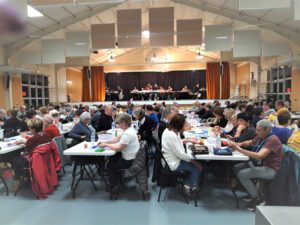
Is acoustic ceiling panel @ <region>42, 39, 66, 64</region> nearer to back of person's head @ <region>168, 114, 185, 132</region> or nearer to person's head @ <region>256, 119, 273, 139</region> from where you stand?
back of person's head @ <region>168, 114, 185, 132</region>

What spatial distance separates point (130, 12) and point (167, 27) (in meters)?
1.54

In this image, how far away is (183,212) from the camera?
280cm

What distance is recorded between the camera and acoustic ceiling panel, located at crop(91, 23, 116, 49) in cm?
939

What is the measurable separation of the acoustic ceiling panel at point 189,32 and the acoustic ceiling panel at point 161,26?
1.15ft

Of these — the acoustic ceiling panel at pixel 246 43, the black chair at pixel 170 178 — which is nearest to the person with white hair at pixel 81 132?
the black chair at pixel 170 178

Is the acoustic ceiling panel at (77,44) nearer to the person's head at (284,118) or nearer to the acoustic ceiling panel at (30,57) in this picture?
the acoustic ceiling panel at (30,57)

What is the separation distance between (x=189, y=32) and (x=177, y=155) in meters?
7.53

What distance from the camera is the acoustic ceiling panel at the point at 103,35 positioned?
9391 millimetres

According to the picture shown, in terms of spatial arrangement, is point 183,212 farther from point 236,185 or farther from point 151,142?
point 151,142

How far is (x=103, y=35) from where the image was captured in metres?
9.45

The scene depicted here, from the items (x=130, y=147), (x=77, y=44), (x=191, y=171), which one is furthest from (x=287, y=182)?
(x=77, y=44)

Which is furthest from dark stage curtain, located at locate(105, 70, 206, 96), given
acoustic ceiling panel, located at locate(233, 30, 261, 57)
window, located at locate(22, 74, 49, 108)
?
acoustic ceiling panel, located at locate(233, 30, 261, 57)

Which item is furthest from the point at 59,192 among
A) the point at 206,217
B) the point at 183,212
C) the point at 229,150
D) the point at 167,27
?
the point at 167,27

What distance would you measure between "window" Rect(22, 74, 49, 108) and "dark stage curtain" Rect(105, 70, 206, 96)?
19.0ft
